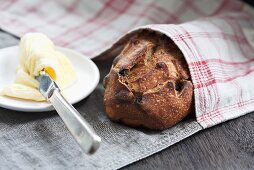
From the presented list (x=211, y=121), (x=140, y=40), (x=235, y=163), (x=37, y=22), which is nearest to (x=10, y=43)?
(x=37, y=22)

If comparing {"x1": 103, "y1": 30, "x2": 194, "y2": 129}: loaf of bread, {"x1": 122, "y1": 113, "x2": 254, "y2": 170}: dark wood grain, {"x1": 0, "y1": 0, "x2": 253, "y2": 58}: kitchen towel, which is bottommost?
{"x1": 0, "y1": 0, "x2": 253, "y2": 58}: kitchen towel

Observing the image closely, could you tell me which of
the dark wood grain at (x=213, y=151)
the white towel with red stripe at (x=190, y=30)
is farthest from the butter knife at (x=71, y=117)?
the white towel with red stripe at (x=190, y=30)

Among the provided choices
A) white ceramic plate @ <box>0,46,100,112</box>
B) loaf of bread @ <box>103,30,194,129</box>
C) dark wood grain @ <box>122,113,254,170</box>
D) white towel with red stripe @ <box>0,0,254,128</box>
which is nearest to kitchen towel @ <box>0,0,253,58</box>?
white towel with red stripe @ <box>0,0,254,128</box>

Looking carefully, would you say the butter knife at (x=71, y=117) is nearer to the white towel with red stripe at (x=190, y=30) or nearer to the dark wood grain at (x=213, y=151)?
the dark wood grain at (x=213, y=151)

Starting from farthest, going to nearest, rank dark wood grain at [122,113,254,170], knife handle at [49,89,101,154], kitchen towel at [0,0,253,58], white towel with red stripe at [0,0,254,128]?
kitchen towel at [0,0,253,58] < white towel with red stripe at [0,0,254,128] < dark wood grain at [122,113,254,170] < knife handle at [49,89,101,154]

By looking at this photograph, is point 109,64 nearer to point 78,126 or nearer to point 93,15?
point 93,15

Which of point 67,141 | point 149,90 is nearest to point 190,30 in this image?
point 149,90

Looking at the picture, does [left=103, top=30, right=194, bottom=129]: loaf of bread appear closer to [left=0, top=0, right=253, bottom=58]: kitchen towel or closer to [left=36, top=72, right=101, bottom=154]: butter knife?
[left=36, top=72, right=101, bottom=154]: butter knife
